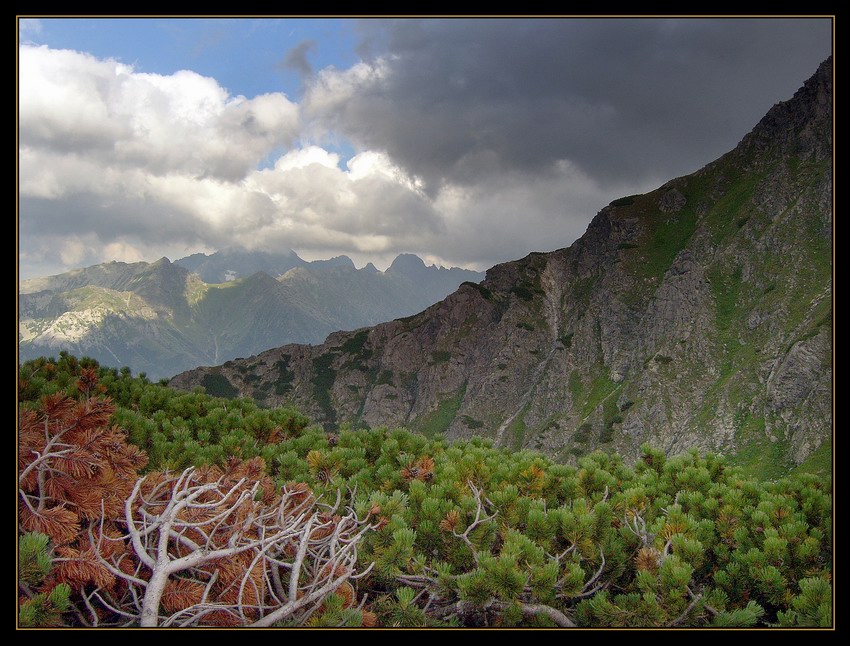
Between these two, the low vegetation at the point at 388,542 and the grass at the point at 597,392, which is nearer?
the low vegetation at the point at 388,542

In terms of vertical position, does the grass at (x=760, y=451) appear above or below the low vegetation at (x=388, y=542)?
below

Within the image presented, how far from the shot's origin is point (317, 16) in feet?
23.0

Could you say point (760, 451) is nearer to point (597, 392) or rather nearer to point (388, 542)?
point (597, 392)

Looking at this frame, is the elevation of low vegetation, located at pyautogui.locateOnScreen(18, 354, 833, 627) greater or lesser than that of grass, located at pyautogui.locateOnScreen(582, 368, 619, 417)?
greater

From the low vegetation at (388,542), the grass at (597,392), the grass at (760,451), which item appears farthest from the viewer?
the grass at (597,392)

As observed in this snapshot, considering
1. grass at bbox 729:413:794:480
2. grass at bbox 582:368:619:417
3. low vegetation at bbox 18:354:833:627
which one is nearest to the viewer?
low vegetation at bbox 18:354:833:627

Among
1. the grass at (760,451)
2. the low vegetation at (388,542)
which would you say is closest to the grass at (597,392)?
the grass at (760,451)

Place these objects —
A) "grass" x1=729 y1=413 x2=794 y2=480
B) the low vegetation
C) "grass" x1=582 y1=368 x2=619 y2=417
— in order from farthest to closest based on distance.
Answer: "grass" x1=582 y1=368 x2=619 y2=417
"grass" x1=729 y1=413 x2=794 y2=480
the low vegetation

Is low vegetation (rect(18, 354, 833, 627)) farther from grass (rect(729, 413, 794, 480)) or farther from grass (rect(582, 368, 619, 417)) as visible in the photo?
grass (rect(582, 368, 619, 417))

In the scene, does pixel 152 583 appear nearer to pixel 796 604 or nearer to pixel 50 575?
pixel 50 575

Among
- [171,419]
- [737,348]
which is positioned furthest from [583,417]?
[171,419]

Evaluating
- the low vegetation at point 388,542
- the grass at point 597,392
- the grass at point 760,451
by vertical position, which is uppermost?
the low vegetation at point 388,542

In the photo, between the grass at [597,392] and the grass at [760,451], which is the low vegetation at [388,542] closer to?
the grass at [760,451]

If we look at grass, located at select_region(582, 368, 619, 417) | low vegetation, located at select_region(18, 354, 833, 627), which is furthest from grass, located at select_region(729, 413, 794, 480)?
low vegetation, located at select_region(18, 354, 833, 627)
